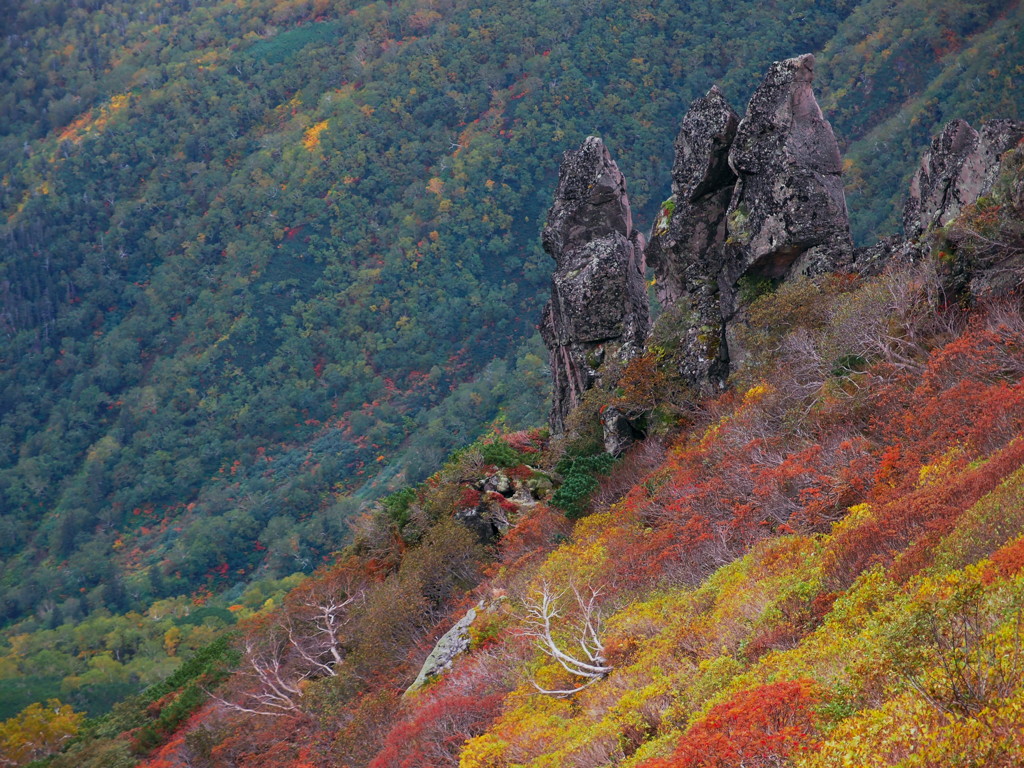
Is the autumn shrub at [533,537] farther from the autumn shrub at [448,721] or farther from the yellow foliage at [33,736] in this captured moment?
the yellow foliage at [33,736]

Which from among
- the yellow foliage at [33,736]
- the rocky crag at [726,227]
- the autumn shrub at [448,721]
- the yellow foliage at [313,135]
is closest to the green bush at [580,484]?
the rocky crag at [726,227]

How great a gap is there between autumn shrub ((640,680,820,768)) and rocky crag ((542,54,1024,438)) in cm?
1962

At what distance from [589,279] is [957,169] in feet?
45.0

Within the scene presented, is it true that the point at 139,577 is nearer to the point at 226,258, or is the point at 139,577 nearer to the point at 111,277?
the point at 226,258

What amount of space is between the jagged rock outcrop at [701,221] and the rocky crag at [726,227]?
0.17 ft

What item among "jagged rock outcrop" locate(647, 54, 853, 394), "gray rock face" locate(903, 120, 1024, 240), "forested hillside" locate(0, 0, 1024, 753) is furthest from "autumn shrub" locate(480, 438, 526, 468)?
"forested hillside" locate(0, 0, 1024, 753)

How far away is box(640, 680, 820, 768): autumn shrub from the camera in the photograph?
8.73 meters

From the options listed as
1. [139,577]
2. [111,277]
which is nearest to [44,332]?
[111,277]

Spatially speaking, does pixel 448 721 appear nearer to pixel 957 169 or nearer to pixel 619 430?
pixel 619 430

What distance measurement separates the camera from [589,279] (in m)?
36.4

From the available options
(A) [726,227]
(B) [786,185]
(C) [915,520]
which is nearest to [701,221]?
(A) [726,227]

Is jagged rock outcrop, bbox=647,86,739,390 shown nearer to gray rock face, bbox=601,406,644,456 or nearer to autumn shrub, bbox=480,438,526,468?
gray rock face, bbox=601,406,644,456

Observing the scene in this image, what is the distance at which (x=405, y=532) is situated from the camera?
3678 centimetres

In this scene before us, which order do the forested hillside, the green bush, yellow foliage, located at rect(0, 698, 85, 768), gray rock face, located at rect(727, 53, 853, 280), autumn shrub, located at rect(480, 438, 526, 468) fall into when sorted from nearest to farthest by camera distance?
the green bush
gray rock face, located at rect(727, 53, 853, 280)
autumn shrub, located at rect(480, 438, 526, 468)
yellow foliage, located at rect(0, 698, 85, 768)
the forested hillside
